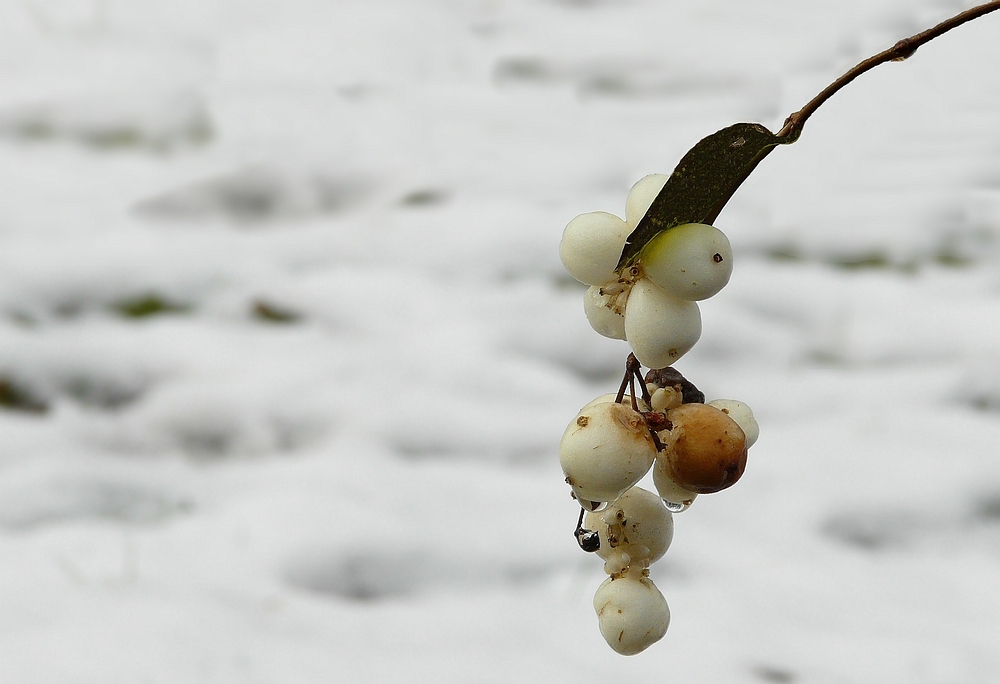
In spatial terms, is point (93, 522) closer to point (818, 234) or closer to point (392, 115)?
point (392, 115)

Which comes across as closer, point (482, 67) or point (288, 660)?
point (288, 660)

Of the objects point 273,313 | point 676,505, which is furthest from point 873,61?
point 273,313

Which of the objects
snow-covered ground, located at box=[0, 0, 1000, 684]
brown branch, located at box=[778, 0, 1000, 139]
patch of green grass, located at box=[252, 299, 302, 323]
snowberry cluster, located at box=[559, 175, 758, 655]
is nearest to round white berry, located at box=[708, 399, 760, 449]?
snowberry cluster, located at box=[559, 175, 758, 655]

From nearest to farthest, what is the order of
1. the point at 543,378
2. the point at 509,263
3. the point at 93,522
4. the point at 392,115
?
the point at 93,522 < the point at 543,378 < the point at 509,263 < the point at 392,115

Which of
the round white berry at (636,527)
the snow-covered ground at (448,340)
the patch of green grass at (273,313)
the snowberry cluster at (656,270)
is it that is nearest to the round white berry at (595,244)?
the snowberry cluster at (656,270)

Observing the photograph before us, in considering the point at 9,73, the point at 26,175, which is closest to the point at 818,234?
the point at 26,175

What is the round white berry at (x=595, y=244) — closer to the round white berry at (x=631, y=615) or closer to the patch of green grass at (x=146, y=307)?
the round white berry at (x=631, y=615)
